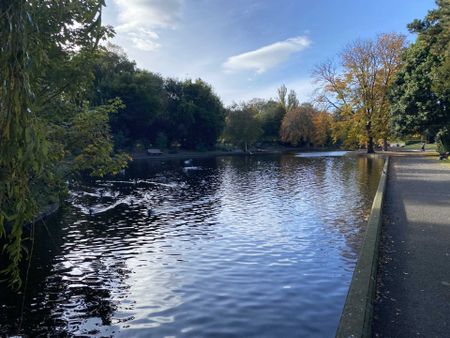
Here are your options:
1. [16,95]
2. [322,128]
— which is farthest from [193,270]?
[322,128]

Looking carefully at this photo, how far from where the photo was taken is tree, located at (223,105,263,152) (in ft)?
226

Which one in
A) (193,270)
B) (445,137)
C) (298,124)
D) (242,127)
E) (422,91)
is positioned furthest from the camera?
(298,124)

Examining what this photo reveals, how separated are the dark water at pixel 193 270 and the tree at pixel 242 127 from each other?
53.4 m

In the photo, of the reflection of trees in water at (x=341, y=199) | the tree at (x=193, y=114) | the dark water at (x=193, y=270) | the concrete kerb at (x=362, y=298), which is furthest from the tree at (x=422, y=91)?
the tree at (x=193, y=114)

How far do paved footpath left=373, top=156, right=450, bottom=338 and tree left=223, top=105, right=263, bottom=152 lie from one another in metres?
56.7

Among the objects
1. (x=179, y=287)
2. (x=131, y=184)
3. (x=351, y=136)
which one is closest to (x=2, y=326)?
(x=179, y=287)

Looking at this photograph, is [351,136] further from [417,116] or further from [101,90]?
[101,90]

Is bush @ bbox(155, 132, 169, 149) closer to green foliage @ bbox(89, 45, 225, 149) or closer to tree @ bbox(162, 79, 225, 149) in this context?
green foliage @ bbox(89, 45, 225, 149)

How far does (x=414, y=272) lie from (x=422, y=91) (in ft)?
106

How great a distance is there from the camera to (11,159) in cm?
259

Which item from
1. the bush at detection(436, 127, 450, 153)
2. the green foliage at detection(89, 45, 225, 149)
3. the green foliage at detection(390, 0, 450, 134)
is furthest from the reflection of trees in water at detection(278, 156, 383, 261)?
the green foliage at detection(89, 45, 225, 149)

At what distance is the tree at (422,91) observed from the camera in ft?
99.9

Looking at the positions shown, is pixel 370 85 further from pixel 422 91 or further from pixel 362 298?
pixel 362 298

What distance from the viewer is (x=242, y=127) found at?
69438 millimetres
